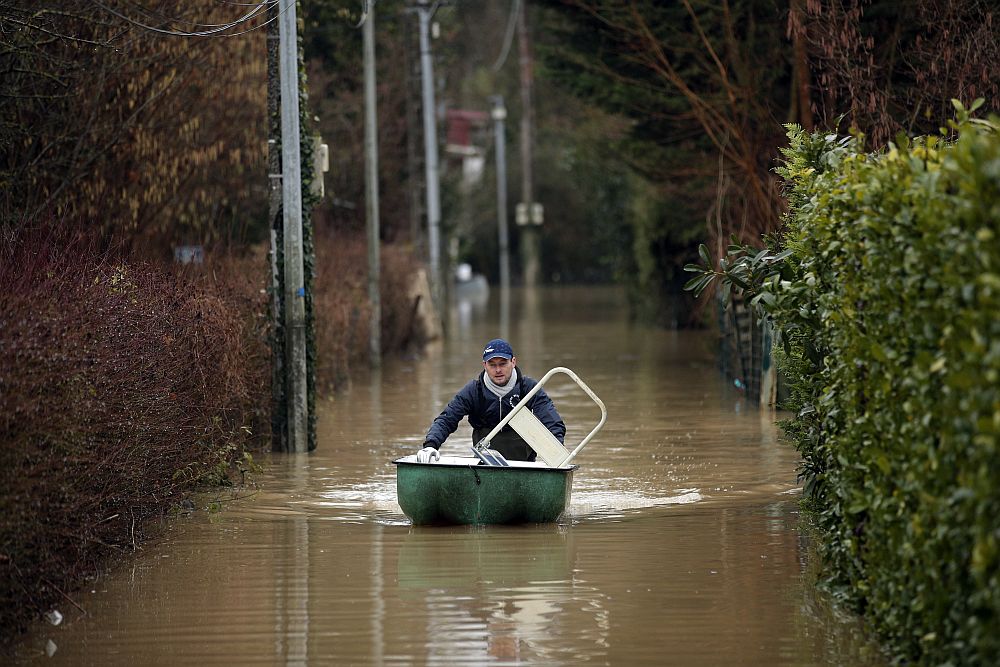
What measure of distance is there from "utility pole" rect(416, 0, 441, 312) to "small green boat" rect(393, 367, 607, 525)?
25.4 m

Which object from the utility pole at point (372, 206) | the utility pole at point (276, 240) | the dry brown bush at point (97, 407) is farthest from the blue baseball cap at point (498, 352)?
the utility pole at point (372, 206)

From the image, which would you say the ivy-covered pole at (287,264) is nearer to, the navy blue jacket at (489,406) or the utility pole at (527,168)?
the navy blue jacket at (489,406)

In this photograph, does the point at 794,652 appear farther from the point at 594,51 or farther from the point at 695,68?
the point at 594,51

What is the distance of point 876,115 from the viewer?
1814 centimetres

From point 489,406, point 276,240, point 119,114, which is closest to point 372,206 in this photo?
point 119,114

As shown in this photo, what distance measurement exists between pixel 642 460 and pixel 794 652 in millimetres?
8297

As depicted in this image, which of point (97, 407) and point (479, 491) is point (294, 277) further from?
point (97, 407)

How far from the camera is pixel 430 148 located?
3759cm

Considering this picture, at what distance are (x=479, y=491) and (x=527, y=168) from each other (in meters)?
68.8

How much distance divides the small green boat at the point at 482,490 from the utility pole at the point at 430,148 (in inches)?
1001

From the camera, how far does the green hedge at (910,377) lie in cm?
596

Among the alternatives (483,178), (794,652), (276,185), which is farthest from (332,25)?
(483,178)

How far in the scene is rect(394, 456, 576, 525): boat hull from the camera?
1205cm

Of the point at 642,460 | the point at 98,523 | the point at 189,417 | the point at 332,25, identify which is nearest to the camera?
the point at 98,523
